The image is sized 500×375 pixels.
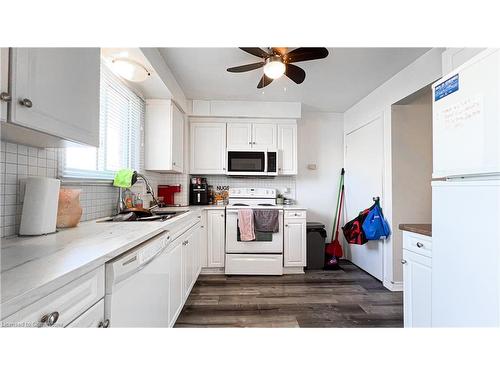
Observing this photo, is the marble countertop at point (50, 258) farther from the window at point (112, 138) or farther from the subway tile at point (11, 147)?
the window at point (112, 138)

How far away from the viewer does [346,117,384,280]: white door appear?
2.56m

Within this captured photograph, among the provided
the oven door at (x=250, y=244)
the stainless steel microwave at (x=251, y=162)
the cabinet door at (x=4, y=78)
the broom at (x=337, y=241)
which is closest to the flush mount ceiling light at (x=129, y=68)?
the cabinet door at (x=4, y=78)

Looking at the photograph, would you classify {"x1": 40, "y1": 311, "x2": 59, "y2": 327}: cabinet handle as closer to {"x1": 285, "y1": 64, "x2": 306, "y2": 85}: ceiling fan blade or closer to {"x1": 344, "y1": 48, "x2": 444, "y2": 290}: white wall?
{"x1": 285, "y1": 64, "x2": 306, "y2": 85}: ceiling fan blade

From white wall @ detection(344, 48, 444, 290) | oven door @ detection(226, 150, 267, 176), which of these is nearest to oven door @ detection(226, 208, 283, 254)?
oven door @ detection(226, 150, 267, 176)

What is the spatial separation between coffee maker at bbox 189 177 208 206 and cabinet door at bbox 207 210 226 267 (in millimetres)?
460

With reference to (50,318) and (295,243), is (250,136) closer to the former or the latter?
(295,243)

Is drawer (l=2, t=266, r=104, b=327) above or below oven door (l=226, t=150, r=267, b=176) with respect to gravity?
below

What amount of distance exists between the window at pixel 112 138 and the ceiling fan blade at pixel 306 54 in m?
1.56

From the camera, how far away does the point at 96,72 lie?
41.6 inches
